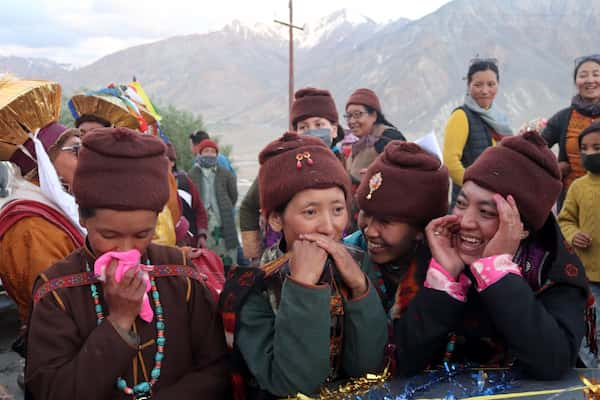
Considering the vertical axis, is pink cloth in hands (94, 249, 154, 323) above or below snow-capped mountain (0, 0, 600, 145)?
below

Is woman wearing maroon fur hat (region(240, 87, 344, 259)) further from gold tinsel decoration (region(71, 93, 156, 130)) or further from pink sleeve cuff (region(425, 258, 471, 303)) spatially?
pink sleeve cuff (region(425, 258, 471, 303))

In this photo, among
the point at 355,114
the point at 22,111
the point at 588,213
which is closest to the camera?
the point at 22,111

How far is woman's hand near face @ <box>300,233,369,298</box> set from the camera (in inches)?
79.0

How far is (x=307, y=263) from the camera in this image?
196 cm

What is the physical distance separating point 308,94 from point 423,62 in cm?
9726

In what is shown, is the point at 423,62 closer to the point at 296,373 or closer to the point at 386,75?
the point at 386,75

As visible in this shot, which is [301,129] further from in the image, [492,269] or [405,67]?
[405,67]

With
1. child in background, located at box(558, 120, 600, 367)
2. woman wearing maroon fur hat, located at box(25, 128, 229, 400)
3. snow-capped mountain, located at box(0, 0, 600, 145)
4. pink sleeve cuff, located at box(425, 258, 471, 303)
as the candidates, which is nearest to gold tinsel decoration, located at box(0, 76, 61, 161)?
woman wearing maroon fur hat, located at box(25, 128, 229, 400)

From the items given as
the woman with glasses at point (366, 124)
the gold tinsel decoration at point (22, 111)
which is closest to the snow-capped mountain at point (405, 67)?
the woman with glasses at point (366, 124)

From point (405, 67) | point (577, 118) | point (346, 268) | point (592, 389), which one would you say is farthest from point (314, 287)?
point (405, 67)

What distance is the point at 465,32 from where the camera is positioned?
10862cm

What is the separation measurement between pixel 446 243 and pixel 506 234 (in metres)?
0.23

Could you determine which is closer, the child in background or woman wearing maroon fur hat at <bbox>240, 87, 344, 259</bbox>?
the child in background

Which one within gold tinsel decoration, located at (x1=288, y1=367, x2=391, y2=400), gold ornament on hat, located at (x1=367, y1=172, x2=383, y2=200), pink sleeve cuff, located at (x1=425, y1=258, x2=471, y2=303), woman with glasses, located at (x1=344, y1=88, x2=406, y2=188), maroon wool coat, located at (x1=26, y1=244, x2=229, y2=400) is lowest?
gold tinsel decoration, located at (x1=288, y1=367, x2=391, y2=400)
